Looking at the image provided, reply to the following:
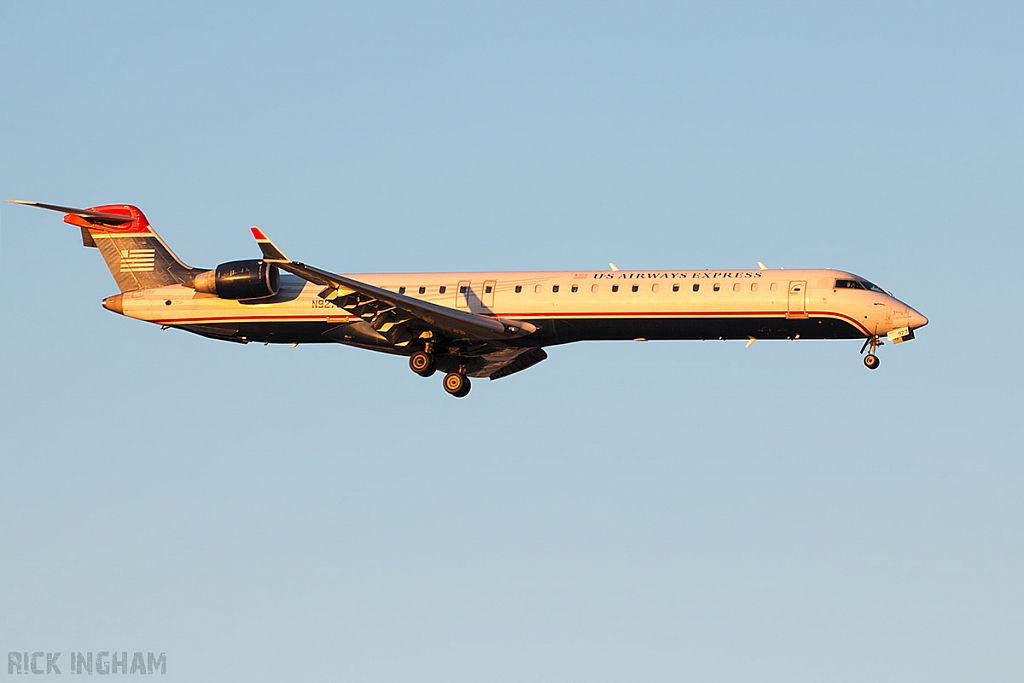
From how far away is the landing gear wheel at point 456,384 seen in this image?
41.8 metres

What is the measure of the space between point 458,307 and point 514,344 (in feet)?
5.63

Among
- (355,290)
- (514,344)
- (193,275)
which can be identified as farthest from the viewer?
(193,275)

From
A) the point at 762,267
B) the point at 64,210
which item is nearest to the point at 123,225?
the point at 64,210

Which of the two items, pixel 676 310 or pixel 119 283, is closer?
pixel 676 310

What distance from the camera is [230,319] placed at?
41438 mm

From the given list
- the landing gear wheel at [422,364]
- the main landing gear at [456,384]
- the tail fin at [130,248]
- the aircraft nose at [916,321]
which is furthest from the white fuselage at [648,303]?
the tail fin at [130,248]

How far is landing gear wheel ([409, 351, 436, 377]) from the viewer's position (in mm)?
40312

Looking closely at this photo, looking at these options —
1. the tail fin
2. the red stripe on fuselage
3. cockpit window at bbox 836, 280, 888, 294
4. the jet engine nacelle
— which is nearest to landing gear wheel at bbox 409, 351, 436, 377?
the red stripe on fuselage

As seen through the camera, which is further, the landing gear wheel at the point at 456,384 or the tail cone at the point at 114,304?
the tail cone at the point at 114,304

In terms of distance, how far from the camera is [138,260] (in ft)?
142

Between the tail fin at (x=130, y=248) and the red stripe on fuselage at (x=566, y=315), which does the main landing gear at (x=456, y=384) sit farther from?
the tail fin at (x=130, y=248)

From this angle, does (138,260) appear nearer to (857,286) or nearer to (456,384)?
(456,384)

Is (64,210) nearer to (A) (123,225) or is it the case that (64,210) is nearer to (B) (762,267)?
(A) (123,225)

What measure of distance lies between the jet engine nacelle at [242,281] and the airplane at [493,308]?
37mm
